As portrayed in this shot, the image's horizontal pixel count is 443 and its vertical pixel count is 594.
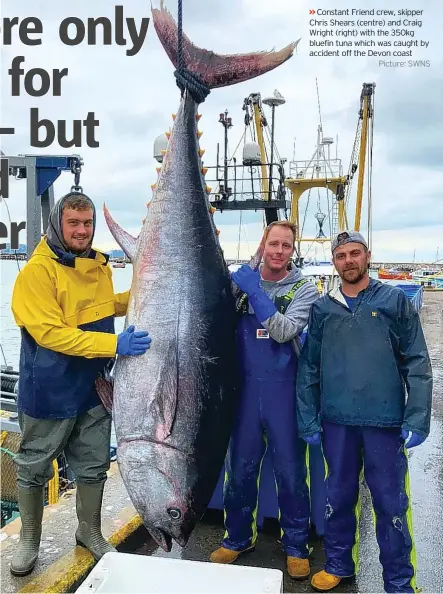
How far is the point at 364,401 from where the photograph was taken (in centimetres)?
257

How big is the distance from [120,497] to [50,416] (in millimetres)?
1096

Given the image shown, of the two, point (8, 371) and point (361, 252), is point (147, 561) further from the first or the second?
point (8, 371)

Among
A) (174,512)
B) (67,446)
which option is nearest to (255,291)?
(174,512)

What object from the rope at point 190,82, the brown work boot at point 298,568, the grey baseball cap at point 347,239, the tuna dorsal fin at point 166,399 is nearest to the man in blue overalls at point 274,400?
the brown work boot at point 298,568

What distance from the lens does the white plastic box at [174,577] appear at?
6.60 feet

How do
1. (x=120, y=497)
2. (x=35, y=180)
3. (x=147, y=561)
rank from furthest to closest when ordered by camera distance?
1. (x=35, y=180)
2. (x=120, y=497)
3. (x=147, y=561)

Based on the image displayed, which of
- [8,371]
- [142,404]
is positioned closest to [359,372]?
[142,404]

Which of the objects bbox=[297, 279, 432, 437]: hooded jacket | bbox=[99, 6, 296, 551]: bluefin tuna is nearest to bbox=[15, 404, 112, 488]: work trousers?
bbox=[99, 6, 296, 551]: bluefin tuna

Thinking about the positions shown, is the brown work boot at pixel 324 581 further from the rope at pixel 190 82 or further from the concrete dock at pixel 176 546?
the rope at pixel 190 82

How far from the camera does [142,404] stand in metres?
2.53

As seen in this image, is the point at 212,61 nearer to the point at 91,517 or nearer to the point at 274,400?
the point at 274,400

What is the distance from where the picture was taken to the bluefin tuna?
99.4 inches

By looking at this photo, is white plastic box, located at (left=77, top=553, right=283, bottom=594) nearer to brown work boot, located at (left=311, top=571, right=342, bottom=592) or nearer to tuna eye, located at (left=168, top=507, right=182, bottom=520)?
tuna eye, located at (left=168, top=507, right=182, bottom=520)

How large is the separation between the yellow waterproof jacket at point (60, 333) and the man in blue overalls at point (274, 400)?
0.68 metres
